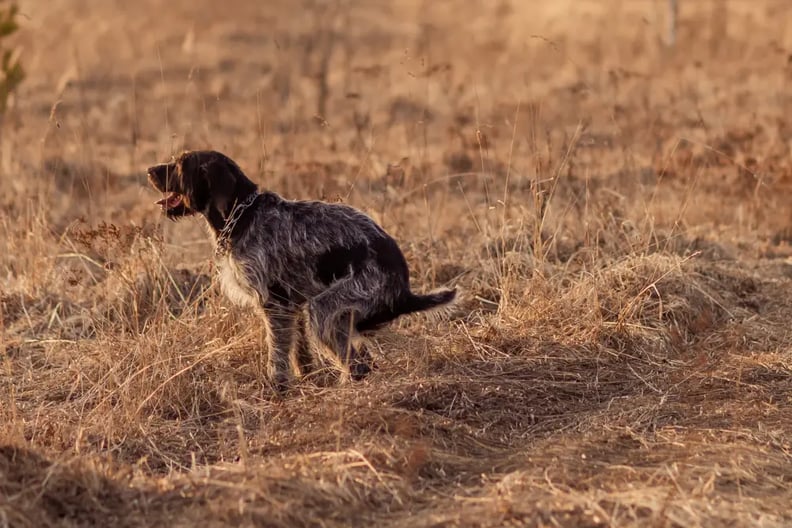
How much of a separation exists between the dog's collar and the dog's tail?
100cm

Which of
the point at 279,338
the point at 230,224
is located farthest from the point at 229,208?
the point at 279,338

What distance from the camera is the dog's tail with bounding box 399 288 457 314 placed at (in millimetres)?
6133

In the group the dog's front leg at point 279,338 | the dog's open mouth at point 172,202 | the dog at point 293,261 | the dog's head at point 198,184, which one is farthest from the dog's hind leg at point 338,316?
the dog's open mouth at point 172,202

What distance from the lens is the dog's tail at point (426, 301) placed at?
613 cm

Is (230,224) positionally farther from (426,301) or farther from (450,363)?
(450,363)

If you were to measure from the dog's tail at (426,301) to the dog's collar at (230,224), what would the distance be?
1004mm

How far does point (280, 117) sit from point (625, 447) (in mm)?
11118

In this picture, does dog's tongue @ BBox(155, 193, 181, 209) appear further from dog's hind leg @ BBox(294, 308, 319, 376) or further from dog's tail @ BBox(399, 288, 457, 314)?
dog's tail @ BBox(399, 288, 457, 314)

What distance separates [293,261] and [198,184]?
654 mm

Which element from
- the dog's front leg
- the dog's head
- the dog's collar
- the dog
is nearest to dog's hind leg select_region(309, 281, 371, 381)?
the dog

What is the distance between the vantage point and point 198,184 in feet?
20.3

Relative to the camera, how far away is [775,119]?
45.4 ft

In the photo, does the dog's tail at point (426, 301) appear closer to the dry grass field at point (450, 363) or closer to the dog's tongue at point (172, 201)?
the dry grass field at point (450, 363)

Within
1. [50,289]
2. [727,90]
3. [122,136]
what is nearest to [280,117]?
[122,136]
